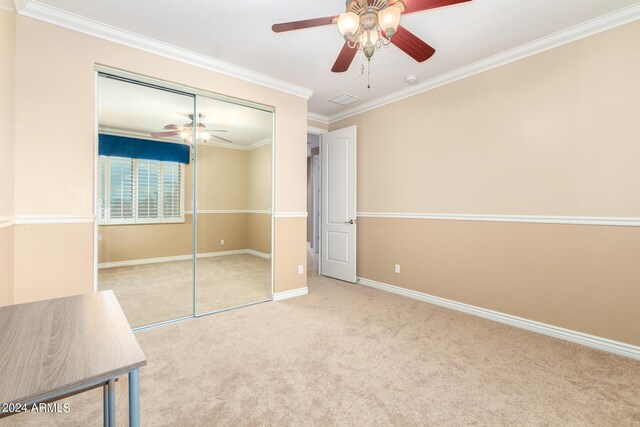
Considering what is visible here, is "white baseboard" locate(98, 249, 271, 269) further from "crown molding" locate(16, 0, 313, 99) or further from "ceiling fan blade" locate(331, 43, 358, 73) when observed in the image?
"ceiling fan blade" locate(331, 43, 358, 73)

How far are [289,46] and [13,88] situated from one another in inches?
84.2

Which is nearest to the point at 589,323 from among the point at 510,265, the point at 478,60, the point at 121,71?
the point at 510,265

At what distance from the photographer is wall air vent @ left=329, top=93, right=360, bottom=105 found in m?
3.93

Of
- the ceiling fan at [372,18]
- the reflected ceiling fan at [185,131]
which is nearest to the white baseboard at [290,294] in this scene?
the reflected ceiling fan at [185,131]

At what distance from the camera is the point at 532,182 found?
2709 millimetres

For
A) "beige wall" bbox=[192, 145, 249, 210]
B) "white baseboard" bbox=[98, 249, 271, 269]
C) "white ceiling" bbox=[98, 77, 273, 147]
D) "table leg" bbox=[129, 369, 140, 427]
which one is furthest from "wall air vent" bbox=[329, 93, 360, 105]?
"table leg" bbox=[129, 369, 140, 427]

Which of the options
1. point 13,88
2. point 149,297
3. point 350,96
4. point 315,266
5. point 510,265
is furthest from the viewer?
point 315,266

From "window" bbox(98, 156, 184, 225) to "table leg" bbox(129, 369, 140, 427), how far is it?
2238mm

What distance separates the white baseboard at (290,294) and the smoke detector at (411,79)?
2.85 metres

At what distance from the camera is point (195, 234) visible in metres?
3.12

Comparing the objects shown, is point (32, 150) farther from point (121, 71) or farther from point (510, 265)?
point (510, 265)

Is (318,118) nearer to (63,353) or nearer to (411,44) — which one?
(411,44)

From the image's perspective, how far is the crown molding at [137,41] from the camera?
7.25 feet

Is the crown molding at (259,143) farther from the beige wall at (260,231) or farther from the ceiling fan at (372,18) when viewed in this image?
the ceiling fan at (372,18)
